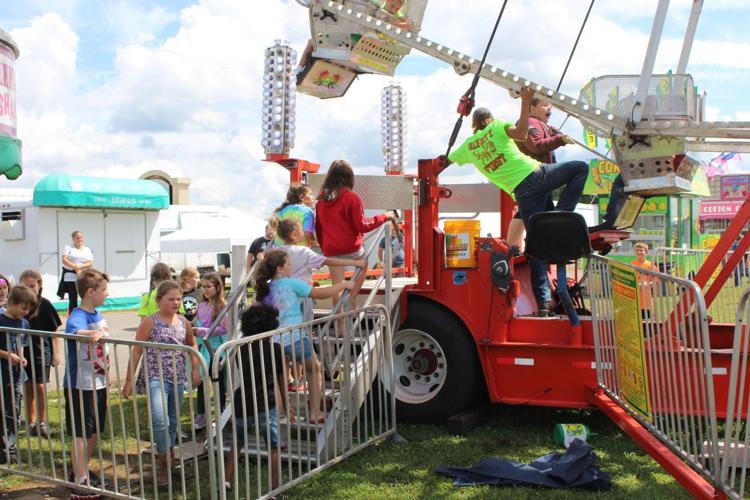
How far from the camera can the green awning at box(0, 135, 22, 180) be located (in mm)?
6199

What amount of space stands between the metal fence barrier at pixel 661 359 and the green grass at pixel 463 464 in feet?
1.69

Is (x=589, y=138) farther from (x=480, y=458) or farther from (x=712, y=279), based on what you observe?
(x=480, y=458)

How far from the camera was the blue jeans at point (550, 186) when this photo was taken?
6316 mm

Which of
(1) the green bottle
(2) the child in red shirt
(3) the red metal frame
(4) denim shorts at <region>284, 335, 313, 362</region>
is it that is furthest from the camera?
(2) the child in red shirt

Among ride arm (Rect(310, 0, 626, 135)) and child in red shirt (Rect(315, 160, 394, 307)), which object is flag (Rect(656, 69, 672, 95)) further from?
child in red shirt (Rect(315, 160, 394, 307))

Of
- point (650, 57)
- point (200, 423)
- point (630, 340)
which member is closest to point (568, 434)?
point (630, 340)

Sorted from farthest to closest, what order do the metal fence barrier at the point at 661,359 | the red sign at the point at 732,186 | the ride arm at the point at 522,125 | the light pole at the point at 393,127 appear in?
the red sign at the point at 732,186
the light pole at the point at 393,127
the ride arm at the point at 522,125
the metal fence barrier at the point at 661,359

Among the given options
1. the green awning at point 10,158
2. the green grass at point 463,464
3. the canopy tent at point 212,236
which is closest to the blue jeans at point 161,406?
the green grass at point 463,464

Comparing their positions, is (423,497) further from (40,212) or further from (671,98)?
(40,212)

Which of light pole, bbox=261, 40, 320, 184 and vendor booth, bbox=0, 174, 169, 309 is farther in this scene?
vendor booth, bbox=0, 174, 169, 309

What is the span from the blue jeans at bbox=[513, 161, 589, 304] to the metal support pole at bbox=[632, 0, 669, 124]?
0.69 metres

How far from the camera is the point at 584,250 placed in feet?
18.5

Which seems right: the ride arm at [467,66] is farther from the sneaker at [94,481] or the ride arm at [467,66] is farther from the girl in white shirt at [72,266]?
the girl in white shirt at [72,266]

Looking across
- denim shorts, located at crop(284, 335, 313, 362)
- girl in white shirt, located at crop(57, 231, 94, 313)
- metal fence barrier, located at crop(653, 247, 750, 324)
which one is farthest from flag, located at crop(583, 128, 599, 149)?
girl in white shirt, located at crop(57, 231, 94, 313)
